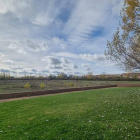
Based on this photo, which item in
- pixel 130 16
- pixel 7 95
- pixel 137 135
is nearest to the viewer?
pixel 137 135

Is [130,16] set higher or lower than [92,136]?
higher

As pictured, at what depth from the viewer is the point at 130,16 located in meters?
7.06

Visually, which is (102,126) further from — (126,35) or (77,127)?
(126,35)

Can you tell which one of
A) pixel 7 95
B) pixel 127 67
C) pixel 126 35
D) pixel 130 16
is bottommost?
pixel 7 95

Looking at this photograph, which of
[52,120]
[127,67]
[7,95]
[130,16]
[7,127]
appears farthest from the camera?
[7,95]

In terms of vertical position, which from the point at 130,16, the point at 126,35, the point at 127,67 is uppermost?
the point at 130,16

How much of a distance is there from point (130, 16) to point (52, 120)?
22.3 ft

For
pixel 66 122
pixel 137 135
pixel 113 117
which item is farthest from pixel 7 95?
pixel 137 135

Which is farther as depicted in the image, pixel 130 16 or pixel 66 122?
pixel 130 16

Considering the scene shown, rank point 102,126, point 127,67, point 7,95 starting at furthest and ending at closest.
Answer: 1. point 7,95
2. point 127,67
3. point 102,126

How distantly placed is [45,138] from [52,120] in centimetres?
140

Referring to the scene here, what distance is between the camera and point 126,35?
288 inches

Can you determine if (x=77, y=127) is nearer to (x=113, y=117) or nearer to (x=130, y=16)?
(x=113, y=117)

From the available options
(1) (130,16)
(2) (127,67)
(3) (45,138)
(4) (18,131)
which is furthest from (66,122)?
(1) (130,16)
